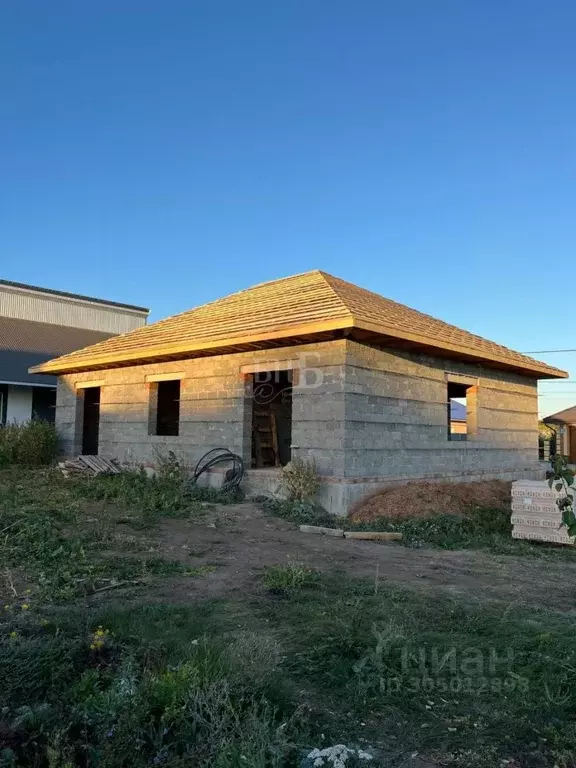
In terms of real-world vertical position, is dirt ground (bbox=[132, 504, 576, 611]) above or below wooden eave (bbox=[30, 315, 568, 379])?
below

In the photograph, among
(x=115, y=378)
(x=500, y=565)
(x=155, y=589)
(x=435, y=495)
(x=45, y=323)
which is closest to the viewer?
(x=155, y=589)

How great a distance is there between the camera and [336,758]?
2654 millimetres

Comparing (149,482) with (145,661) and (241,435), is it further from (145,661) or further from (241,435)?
(145,661)

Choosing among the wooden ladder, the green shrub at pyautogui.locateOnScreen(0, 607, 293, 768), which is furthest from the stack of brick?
the wooden ladder

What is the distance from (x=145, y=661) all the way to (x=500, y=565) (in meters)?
5.17

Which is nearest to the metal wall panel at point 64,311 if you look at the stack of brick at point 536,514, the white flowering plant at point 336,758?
the stack of brick at point 536,514

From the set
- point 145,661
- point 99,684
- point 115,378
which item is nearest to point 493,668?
point 145,661

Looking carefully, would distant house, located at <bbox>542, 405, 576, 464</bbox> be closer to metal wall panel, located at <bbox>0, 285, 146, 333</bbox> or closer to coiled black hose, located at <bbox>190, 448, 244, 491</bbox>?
coiled black hose, located at <bbox>190, 448, 244, 491</bbox>

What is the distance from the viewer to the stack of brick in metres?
8.80

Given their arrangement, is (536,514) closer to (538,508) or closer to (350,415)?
(538,508)

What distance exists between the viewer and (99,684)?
3.27 m

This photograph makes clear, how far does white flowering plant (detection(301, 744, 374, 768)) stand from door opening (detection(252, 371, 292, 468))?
11991mm

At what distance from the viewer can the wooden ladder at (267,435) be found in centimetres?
1529

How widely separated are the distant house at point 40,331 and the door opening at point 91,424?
313 centimetres
